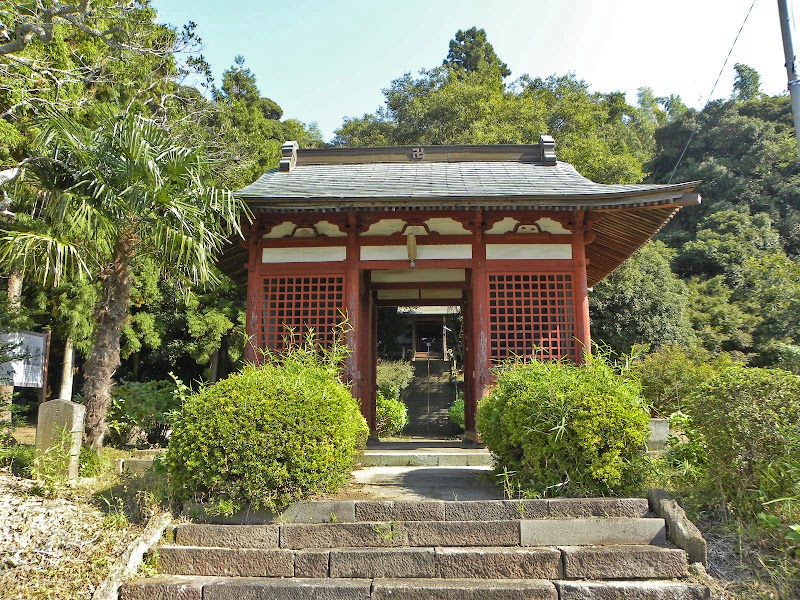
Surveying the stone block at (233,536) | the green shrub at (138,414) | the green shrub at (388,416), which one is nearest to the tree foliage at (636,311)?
→ the green shrub at (388,416)

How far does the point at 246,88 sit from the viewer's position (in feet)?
90.9

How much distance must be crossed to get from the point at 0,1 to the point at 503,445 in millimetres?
9471

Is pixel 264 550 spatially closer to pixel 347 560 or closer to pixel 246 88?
pixel 347 560

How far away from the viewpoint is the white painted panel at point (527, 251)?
8836 mm

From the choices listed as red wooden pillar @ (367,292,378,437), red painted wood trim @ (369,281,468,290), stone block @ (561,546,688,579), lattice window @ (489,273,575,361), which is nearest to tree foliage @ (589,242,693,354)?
red painted wood trim @ (369,281,468,290)

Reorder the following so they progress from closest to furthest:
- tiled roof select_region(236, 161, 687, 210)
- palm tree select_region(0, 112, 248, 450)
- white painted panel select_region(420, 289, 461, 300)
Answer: palm tree select_region(0, 112, 248, 450) < tiled roof select_region(236, 161, 687, 210) < white painted panel select_region(420, 289, 461, 300)

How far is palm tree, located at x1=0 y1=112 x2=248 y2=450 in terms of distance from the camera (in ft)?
20.2

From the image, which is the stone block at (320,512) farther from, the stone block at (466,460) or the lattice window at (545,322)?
the lattice window at (545,322)

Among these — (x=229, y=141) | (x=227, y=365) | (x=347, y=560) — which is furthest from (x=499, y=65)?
(x=347, y=560)

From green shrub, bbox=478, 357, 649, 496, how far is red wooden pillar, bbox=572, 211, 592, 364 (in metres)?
3.23

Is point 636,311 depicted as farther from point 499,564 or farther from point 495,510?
point 499,564

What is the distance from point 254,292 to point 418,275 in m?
3.65

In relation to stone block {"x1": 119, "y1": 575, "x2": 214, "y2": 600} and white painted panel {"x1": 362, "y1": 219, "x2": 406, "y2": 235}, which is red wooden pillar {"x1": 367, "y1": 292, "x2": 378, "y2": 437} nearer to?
white painted panel {"x1": 362, "y1": 219, "x2": 406, "y2": 235}

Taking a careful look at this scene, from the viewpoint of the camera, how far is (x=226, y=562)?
14.6 feet
